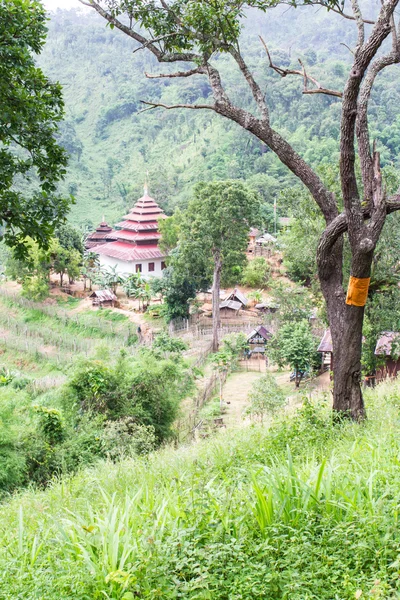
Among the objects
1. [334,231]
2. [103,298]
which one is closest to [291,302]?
[103,298]

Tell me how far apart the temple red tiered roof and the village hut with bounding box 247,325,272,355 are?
31.5 ft

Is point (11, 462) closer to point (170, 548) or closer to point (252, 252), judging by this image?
point (170, 548)

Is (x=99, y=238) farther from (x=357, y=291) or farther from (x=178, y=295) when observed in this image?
(x=357, y=291)

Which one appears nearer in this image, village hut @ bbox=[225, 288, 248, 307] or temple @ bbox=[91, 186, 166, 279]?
village hut @ bbox=[225, 288, 248, 307]

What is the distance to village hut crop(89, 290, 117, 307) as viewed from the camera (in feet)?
89.5

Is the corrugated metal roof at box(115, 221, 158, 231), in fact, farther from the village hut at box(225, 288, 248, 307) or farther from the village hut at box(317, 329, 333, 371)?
the village hut at box(317, 329, 333, 371)

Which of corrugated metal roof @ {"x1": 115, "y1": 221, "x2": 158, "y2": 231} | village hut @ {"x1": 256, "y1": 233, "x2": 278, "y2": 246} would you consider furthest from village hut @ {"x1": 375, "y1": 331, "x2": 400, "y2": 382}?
corrugated metal roof @ {"x1": 115, "y1": 221, "x2": 158, "y2": 231}

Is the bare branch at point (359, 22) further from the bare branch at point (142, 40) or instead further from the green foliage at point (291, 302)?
the green foliage at point (291, 302)

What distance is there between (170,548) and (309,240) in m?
10.3

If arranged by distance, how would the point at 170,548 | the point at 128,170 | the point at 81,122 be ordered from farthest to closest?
the point at 81,122, the point at 128,170, the point at 170,548

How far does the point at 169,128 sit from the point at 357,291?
198 feet

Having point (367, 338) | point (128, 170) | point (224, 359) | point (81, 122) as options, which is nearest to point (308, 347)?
point (224, 359)

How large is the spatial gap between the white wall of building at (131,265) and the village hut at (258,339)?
8419mm

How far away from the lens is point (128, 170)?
185 feet
